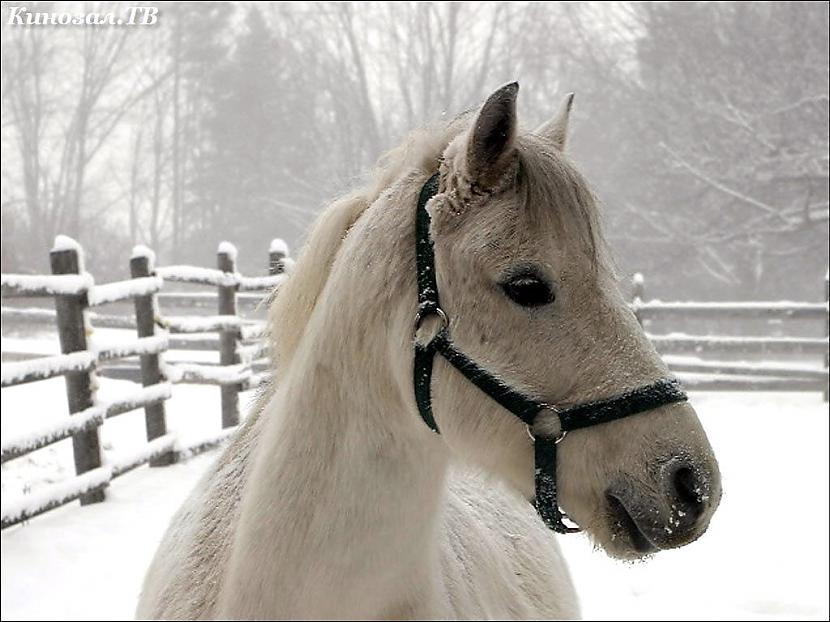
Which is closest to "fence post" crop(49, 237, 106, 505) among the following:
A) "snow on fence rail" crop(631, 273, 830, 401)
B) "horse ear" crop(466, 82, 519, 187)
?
"horse ear" crop(466, 82, 519, 187)

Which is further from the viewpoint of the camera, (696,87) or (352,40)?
(352,40)

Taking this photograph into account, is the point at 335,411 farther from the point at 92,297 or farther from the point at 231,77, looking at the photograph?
the point at 231,77

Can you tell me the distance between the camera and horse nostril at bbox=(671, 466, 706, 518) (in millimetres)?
1268

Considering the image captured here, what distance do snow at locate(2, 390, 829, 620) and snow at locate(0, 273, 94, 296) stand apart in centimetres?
129

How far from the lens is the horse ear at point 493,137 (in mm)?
1388

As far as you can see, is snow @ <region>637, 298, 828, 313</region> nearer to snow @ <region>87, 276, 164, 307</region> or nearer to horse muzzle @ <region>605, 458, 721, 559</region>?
snow @ <region>87, 276, 164, 307</region>

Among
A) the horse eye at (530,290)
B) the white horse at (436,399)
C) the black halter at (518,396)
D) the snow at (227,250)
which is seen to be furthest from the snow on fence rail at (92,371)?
the horse eye at (530,290)

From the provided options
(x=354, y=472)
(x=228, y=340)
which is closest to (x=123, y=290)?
(x=228, y=340)

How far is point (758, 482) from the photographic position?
20.6 ft

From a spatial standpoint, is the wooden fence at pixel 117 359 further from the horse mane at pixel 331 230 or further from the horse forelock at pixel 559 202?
the horse forelock at pixel 559 202

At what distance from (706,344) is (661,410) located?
10821 mm

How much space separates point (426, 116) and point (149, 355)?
3692 millimetres

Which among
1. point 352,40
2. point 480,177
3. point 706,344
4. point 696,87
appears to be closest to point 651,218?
point 696,87

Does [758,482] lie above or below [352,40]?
below
